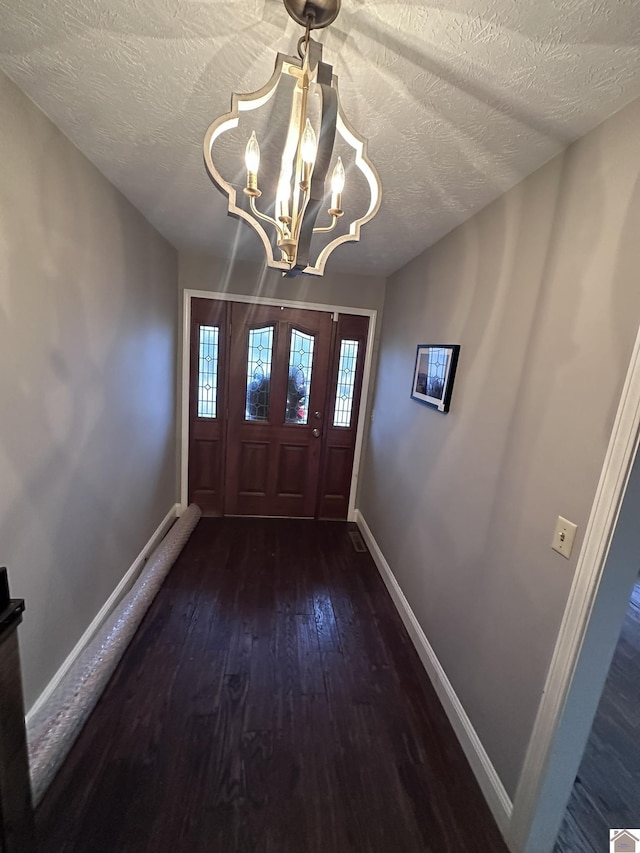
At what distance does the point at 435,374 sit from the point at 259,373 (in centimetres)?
169

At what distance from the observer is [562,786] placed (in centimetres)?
111

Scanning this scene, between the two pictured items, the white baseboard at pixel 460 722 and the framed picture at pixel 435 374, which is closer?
the white baseboard at pixel 460 722

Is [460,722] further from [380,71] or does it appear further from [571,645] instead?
[380,71]

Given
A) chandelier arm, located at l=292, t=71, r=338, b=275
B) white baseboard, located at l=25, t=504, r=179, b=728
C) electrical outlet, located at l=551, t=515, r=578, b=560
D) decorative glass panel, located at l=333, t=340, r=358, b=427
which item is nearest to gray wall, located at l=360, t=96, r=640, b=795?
electrical outlet, located at l=551, t=515, r=578, b=560

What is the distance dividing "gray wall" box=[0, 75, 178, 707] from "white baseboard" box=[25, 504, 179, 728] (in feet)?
0.13

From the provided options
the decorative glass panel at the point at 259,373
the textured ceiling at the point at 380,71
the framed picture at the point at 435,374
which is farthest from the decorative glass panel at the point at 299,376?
the textured ceiling at the point at 380,71

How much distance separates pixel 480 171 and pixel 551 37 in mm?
560

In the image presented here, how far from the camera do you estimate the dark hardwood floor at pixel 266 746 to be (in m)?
1.17

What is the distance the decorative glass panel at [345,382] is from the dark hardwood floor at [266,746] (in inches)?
65.2

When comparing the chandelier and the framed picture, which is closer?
the chandelier

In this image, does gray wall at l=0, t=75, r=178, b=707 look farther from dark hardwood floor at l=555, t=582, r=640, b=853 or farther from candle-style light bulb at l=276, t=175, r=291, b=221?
dark hardwood floor at l=555, t=582, r=640, b=853

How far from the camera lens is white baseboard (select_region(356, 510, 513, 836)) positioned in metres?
1.24

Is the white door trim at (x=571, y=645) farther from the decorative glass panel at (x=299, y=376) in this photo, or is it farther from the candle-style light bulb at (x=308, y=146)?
the decorative glass panel at (x=299, y=376)

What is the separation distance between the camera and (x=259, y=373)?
122 inches
